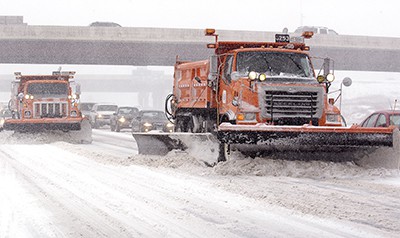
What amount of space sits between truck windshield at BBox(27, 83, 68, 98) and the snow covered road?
33.8ft

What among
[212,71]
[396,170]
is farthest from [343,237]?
[212,71]

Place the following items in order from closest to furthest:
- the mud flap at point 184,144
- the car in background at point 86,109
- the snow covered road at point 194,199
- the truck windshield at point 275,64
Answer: the snow covered road at point 194,199 → the mud flap at point 184,144 → the truck windshield at point 275,64 → the car in background at point 86,109

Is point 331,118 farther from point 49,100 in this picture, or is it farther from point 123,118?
point 123,118

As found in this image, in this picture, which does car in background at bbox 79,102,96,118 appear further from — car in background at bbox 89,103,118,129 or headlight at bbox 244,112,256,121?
headlight at bbox 244,112,256,121

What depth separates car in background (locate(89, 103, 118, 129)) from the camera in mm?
40156

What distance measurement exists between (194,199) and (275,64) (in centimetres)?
533

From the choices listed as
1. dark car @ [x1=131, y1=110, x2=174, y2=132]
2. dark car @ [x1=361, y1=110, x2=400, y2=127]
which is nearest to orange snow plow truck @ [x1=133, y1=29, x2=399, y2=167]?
dark car @ [x1=361, y1=110, x2=400, y2=127]

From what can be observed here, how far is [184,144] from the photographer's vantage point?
13102 mm

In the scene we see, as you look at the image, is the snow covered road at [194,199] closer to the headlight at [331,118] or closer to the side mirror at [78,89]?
the headlight at [331,118]

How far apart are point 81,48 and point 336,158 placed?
4268cm

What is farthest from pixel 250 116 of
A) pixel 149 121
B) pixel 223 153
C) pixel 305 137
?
pixel 149 121

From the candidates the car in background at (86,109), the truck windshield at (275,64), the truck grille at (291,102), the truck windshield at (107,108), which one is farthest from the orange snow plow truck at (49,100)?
the car in background at (86,109)

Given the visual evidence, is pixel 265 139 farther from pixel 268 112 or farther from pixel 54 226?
pixel 54 226

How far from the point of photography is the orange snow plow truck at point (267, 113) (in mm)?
11344
